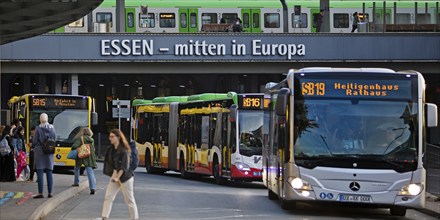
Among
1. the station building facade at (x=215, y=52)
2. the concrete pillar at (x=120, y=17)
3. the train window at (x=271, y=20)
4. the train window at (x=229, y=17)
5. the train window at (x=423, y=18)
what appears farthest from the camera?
the train window at (x=271, y=20)

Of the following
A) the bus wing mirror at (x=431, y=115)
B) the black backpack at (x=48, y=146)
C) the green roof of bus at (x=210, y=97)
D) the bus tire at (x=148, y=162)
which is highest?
the green roof of bus at (x=210, y=97)

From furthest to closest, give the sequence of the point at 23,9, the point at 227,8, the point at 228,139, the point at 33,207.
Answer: the point at 227,8
the point at 228,139
the point at 23,9
the point at 33,207

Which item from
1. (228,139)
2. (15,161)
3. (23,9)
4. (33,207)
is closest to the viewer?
(33,207)

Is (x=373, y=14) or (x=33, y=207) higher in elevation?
(x=373, y=14)

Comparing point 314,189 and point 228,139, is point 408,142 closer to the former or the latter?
point 314,189

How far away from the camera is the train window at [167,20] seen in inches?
2032

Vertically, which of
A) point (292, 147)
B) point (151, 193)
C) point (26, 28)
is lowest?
point (151, 193)

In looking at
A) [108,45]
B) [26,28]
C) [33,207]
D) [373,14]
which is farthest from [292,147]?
[373,14]

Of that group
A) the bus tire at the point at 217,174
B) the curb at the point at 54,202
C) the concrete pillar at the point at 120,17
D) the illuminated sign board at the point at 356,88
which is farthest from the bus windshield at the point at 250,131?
the concrete pillar at the point at 120,17

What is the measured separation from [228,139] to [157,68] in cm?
1983

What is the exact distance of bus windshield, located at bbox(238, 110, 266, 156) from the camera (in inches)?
1027

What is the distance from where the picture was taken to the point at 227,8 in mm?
52062

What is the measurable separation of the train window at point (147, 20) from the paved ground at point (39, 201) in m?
27.8

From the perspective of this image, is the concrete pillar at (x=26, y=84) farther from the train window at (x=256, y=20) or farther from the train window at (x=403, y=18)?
the train window at (x=403, y=18)
